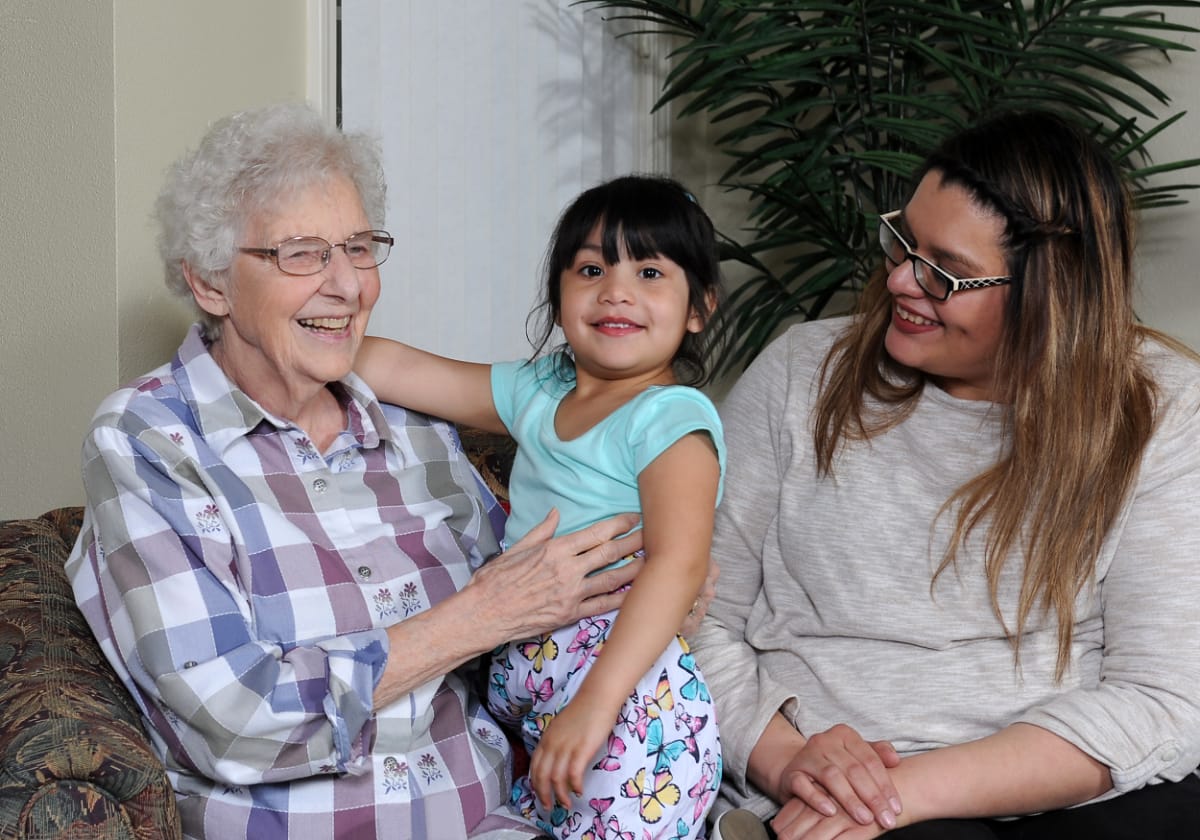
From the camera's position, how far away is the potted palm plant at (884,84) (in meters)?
2.85

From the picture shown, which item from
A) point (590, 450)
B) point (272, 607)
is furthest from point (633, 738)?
point (272, 607)

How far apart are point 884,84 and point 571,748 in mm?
2320

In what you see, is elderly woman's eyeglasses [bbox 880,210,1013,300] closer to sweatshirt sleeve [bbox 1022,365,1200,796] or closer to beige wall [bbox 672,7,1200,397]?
sweatshirt sleeve [bbox 1022,365,1200,796]

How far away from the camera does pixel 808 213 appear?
10.1ft

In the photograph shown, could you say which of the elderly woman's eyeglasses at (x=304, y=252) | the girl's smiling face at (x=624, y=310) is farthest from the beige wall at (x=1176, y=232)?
the elderly woman's eyeglasses at (x=304, y=252)

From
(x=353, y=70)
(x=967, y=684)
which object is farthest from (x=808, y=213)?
(x=967, y=684)

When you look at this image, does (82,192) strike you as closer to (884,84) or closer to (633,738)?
(633,738)

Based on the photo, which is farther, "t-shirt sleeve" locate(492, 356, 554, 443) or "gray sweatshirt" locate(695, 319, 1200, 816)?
"t-shirt sleeve" locate(492, 356, 554, 443)

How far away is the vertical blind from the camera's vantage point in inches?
110

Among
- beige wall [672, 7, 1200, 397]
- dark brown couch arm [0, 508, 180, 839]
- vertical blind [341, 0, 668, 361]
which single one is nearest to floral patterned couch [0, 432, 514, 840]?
dark brown couch arm [0, 508, 180, 839]

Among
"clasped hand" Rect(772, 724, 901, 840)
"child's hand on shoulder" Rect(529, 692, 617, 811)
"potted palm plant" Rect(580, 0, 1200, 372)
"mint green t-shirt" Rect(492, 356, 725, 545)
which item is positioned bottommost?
"clasped hand" Rect(772, 724, 901, 840)

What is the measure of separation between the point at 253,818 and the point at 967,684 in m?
0.95

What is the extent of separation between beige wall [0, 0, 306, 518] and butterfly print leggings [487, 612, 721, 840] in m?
0.92

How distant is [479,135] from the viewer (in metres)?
3.11
